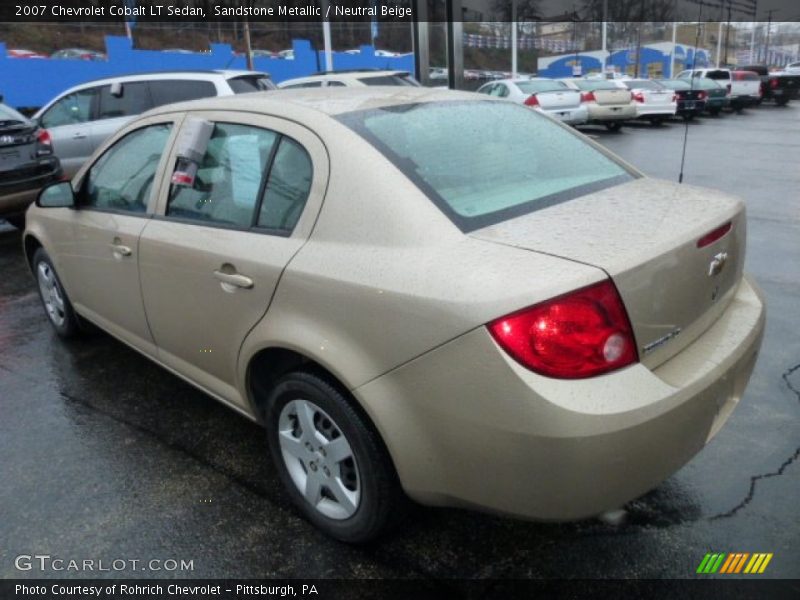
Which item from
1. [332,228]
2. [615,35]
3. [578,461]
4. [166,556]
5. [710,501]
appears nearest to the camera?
[578,461]

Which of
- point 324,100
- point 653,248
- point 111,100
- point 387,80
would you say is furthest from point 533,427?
point 387,80

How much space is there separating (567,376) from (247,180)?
1530 mm

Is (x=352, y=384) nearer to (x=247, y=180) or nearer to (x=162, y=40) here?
(x=247, y=180)

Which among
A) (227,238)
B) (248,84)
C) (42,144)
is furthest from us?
(248,84)

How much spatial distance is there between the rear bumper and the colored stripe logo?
47cm

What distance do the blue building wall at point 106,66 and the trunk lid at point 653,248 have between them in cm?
1797

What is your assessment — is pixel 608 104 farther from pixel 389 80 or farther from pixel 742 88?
pixel 742 88

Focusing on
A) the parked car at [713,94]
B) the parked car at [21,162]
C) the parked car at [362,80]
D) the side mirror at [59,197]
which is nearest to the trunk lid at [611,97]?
the parked car at [713,94]

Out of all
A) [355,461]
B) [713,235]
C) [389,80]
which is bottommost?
[355,461]

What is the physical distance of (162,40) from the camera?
41.5 metres

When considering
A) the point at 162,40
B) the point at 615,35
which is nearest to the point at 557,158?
the point at 162,40

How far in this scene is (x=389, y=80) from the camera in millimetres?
12641

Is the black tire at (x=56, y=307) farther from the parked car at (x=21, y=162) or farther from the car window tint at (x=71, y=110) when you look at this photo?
the car window tint at (x=71, y=110)

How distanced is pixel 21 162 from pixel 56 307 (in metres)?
3.80
